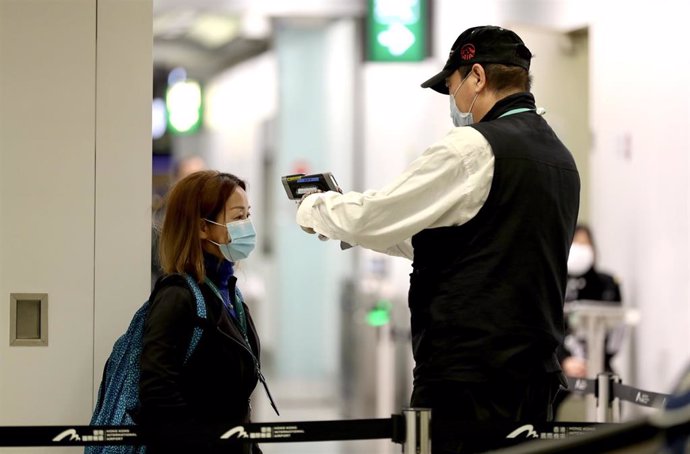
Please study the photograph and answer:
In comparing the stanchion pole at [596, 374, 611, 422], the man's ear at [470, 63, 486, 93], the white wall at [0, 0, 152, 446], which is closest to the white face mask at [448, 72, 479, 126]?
the man's ear at [470, 63, 486, 93]

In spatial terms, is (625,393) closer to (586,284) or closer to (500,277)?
(500,277)

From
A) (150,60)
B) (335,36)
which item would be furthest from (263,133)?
(150,60)

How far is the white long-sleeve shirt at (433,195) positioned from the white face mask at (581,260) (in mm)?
5184

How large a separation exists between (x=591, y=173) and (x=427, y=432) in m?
5.99

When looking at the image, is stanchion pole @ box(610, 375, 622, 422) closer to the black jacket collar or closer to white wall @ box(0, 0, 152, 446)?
the black jacket collar

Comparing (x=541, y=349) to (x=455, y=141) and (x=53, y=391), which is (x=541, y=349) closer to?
(x=455, y=141)

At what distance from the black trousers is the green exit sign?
5.39 metres

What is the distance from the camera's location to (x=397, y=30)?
8547mm

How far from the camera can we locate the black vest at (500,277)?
326cm

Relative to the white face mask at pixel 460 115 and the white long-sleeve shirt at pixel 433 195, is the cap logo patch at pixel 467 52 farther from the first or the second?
the white long-sleeve shirt at pixel 433 195

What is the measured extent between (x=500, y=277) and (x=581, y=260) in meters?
5.18

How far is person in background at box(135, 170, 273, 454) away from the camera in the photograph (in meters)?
3.28

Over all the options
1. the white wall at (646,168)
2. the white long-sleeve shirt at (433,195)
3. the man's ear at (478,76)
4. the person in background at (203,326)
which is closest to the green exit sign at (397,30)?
the white wall at (646,168)

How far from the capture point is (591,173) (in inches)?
353
